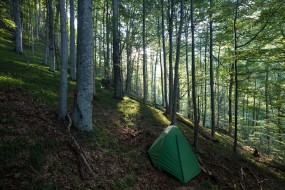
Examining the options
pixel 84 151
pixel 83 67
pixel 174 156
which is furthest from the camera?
pixel 174 156

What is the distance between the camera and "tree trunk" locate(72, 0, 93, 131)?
6654 mm

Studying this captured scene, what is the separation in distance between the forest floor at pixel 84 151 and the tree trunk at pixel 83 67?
0.66m

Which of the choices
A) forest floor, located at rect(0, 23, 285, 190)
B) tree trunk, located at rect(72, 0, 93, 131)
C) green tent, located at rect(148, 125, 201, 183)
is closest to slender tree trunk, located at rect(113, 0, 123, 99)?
forest floor, located at rect(0, 23, 285, 190)

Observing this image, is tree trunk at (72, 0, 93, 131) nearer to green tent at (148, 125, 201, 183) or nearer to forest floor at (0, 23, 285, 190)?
forest floor at (0, 23, 285, 190)

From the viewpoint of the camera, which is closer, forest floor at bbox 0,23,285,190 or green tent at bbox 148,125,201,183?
forest floor at bbox 0,23,285,190

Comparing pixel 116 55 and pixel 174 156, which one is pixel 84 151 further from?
pixel 116 55

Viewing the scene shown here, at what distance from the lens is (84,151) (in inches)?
246

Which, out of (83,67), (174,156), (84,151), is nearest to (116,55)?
(83,67)

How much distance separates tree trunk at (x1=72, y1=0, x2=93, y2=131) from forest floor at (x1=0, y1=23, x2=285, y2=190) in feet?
2.16

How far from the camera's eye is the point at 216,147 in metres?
12.0

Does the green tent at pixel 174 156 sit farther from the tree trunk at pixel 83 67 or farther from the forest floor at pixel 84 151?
the tree trunk at pixel 83 67

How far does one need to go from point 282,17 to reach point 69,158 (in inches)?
379

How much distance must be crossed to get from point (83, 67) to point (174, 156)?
4838 mm

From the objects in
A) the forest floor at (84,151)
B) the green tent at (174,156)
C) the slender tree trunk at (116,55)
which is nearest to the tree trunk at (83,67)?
the forest floor at (84,151)
